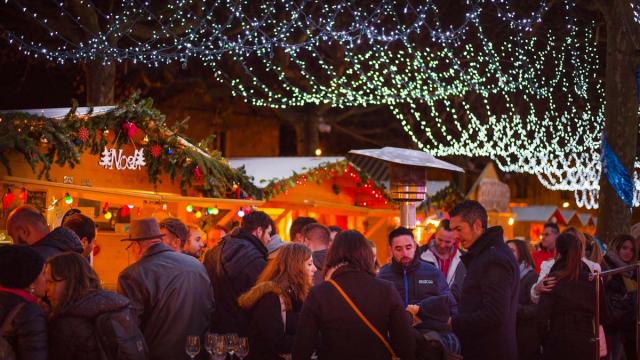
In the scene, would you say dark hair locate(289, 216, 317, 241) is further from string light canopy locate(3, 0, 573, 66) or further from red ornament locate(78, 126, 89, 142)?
string light canopy locate(3, 0, 573, 66)

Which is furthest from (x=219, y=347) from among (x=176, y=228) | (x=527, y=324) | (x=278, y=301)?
(x=527, y=324)

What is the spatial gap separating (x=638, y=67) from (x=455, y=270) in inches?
280

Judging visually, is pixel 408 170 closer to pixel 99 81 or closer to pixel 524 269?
pixel 524 269

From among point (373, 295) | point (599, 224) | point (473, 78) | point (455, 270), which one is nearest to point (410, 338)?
point (373, 295)

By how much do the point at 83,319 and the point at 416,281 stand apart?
2873 mm

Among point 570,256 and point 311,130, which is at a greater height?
point 311,130

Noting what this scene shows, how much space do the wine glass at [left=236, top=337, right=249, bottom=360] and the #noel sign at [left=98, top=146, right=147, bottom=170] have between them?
5701mm

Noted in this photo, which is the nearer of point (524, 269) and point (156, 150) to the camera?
point (524, 269)

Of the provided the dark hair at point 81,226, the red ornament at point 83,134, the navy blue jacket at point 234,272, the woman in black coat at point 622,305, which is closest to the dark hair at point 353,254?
the navy blue jacket at point 234,272

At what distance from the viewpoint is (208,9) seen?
21.8 meters

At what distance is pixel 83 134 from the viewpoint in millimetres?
10586

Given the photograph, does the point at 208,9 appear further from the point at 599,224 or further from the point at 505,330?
the point at 505,330

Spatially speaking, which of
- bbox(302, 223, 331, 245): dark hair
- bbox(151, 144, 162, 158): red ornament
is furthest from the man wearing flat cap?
bbox(151, 144, 162, 158): red ornament

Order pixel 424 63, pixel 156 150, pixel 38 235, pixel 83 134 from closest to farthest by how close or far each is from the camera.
Answer: pixel 38 235 < pixel 83 134 < pixel 156 150 < pixel 424 63
